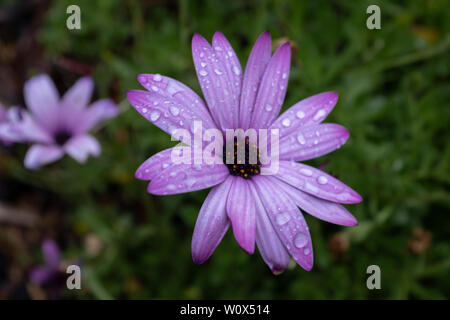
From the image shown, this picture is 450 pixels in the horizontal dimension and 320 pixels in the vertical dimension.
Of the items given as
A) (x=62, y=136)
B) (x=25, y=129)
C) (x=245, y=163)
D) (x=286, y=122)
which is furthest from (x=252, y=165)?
(x=62, y=136)

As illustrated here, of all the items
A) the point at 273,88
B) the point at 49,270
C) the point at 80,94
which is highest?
the point at 80,94

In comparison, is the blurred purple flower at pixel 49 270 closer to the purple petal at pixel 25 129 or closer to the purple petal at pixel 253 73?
the purple petal at pixel 25 129

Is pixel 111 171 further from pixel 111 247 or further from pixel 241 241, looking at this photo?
pixel 241 241

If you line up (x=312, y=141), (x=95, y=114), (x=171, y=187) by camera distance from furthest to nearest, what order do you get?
1. (x=95, y=114)
2. (x=312, y=141)
3. (x=171, y=187)

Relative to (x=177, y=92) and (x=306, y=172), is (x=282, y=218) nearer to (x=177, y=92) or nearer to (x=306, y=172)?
(x=306, y=172)

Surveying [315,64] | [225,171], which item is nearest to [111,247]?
[225,171]

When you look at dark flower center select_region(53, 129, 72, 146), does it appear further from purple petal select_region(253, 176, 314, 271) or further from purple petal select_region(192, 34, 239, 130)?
purple petal select_region(253, 176, 314, 271)

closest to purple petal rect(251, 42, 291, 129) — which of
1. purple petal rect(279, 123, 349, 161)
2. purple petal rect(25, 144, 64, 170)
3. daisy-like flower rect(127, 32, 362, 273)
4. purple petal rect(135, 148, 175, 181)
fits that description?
daisy-like flower rect(127, 32, 362, 273)
